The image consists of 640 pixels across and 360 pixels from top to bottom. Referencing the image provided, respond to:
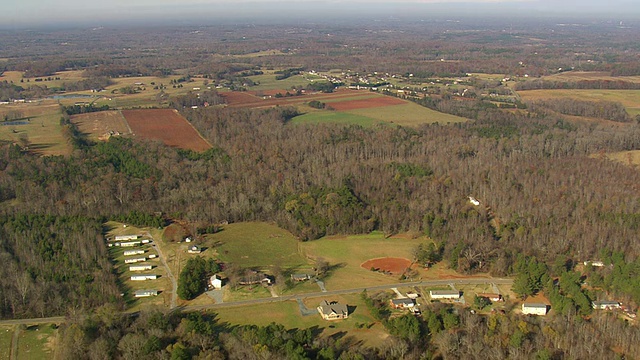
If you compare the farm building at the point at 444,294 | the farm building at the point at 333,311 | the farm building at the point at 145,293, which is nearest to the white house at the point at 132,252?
the farm building at the point at 145,293

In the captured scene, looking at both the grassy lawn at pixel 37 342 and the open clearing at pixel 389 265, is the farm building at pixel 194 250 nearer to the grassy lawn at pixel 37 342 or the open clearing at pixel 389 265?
the grassy lawn at pixel 37 342

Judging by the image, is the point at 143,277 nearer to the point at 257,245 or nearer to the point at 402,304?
the point at 257,245

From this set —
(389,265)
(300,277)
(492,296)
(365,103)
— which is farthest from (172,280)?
(365,103)

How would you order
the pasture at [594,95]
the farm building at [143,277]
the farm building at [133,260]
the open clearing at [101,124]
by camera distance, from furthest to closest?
the pasture at [594,95] → the open clearing at [101,124] → the farm building at [133,260] → the farm building at [143,277]

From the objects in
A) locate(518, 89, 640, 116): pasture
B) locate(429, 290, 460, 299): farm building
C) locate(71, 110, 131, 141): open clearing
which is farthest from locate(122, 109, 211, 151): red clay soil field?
locate(518, 89, 640, 116): pasture

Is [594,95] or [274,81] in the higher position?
[594,95]

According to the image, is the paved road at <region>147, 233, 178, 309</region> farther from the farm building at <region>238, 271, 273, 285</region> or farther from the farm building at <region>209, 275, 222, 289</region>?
the farm building at <region>238, 271, 273, 285</region>

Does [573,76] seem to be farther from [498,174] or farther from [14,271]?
[14,271]
